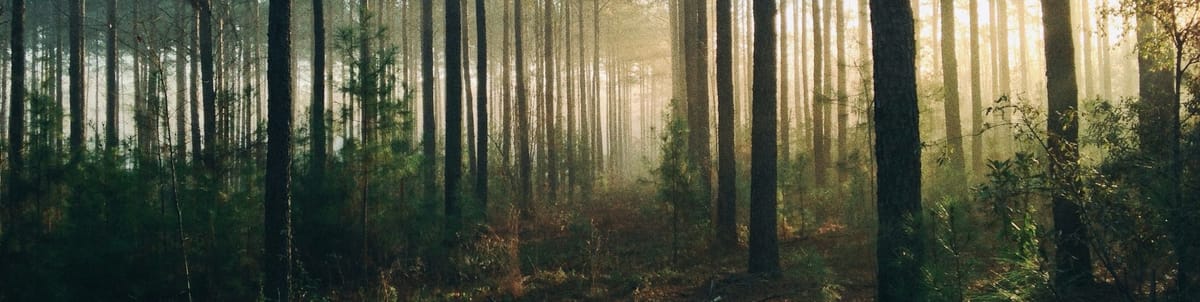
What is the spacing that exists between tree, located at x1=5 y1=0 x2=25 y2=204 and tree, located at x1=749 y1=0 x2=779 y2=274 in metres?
10.2

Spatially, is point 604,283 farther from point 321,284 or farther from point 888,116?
point 888,116

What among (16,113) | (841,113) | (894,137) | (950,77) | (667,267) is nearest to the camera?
(894,137)

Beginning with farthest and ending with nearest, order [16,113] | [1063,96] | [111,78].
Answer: [111,78]
[16,113]
[1063,96]

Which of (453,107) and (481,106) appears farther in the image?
(481,106)

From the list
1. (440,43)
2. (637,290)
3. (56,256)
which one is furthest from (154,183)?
(440,43)

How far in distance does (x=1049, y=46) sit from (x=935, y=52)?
19.6 m

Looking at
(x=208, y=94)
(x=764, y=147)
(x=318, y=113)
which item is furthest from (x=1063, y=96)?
(x=208, y=94)

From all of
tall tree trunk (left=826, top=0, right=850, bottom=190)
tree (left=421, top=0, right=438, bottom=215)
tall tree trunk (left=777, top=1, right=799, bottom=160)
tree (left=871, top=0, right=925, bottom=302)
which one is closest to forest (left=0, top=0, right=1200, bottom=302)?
tree (left=871, top=0, right=925, bottom=302)

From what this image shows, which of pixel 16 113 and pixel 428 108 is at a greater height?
pixel 428 108

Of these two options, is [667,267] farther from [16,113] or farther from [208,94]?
[16,113]

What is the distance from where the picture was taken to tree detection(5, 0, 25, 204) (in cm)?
890

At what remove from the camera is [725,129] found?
1167cm

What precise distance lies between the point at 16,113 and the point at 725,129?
38.8 feet

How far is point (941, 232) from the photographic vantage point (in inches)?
244
